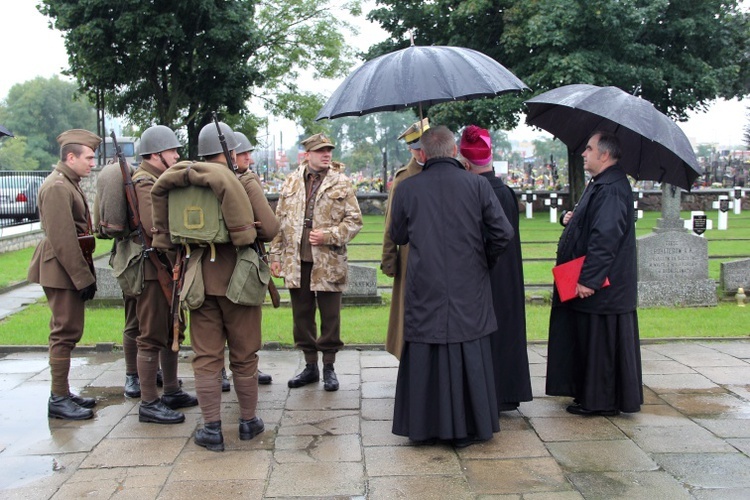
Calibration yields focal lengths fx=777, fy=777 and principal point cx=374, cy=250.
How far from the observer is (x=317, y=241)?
18.9 feet

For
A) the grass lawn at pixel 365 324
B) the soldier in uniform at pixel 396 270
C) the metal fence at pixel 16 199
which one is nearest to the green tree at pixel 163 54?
the metal fence at pixel 16 199

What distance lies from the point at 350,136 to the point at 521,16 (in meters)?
62.1

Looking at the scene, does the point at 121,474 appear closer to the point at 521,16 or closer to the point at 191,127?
the point at 521,16

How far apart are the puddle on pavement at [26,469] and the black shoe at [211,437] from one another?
2.60 ft

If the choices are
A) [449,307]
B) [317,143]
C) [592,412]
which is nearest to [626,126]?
[449,307]

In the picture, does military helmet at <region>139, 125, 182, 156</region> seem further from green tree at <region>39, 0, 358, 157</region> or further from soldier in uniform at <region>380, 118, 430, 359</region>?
green tree at <region>39, 0, 358, 157</region>

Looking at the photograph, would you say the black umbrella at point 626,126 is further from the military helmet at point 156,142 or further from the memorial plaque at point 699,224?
the memorial plaque at point 699,224

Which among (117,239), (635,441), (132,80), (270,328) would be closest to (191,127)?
(132,80)

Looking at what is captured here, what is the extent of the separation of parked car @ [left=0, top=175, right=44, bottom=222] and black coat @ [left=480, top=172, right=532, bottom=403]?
16.1 meters

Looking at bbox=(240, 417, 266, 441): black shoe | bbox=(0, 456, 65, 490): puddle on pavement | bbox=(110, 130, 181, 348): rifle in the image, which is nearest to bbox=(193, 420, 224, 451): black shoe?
bbox=(240, 417, 266, 441): black shoe

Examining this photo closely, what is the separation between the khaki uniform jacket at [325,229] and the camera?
5.82m

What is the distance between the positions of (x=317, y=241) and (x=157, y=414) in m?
1.65

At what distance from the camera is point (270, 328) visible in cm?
816

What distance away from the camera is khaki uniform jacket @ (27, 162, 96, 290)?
204 inches
